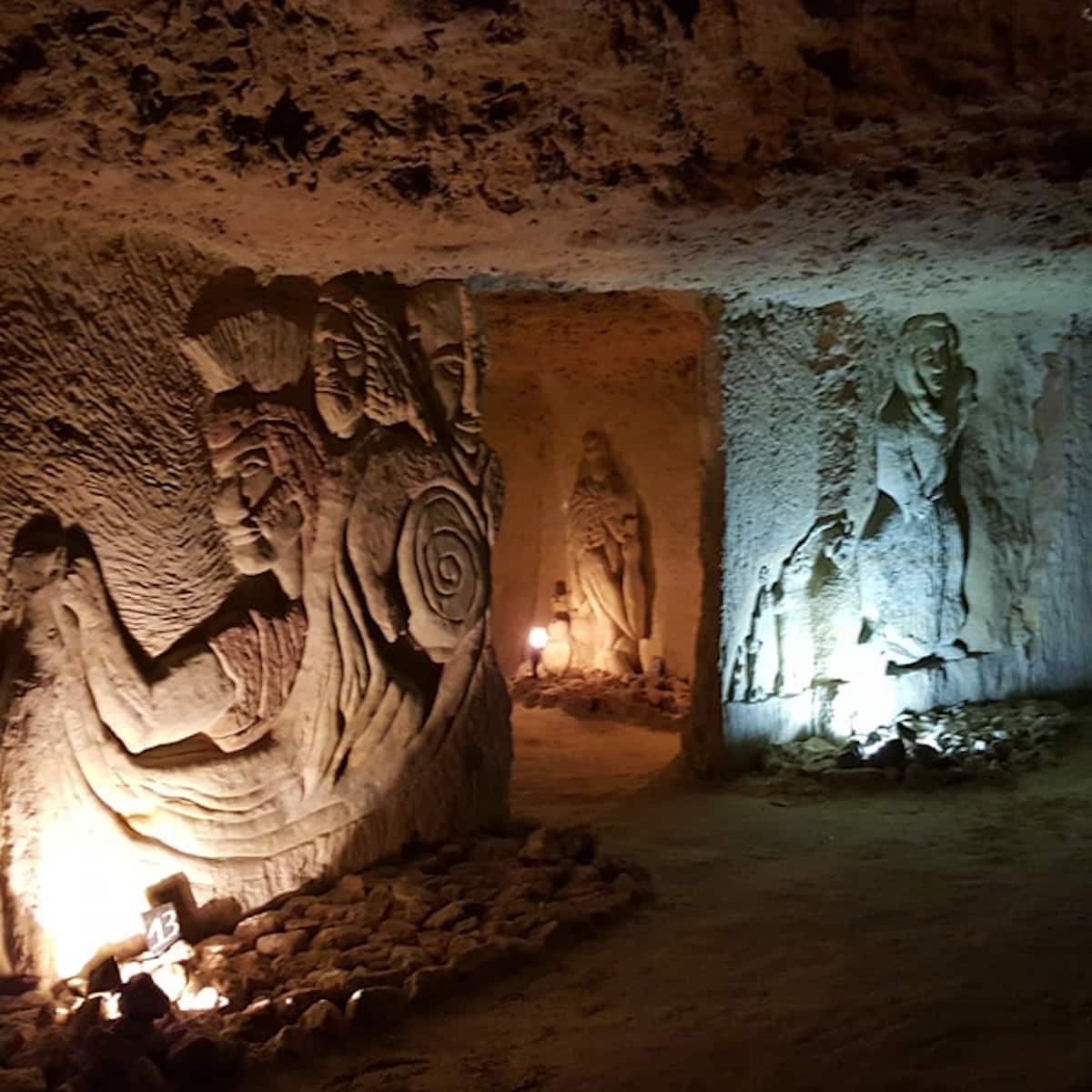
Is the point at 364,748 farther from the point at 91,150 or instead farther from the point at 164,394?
the point at 91,150

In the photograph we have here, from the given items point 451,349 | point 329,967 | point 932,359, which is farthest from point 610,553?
point 329,967

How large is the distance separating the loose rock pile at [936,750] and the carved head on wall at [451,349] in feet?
7.60

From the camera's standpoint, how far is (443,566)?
436 centimetres

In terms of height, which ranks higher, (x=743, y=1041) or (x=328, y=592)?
(x=328, y=592)

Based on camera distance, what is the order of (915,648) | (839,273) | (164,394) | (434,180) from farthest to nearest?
(915,648) → (839,273) → (164,394) → (434,180)

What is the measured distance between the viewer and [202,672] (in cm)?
359

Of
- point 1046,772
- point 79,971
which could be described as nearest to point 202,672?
point 79,971

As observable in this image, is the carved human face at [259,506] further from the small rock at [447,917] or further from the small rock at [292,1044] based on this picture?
the small rock at [292,1044]

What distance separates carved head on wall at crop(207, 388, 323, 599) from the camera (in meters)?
3.73

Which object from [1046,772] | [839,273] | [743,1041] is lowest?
[743,1041]

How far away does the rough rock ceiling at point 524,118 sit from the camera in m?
2.51

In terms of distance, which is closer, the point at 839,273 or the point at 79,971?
the point at 79,971

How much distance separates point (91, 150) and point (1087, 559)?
5.77 m

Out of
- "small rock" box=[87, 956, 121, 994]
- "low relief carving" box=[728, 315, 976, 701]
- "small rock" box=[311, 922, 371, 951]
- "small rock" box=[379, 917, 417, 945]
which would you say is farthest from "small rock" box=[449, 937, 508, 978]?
"low relief carving" box=[728, 315, 976, 701]
